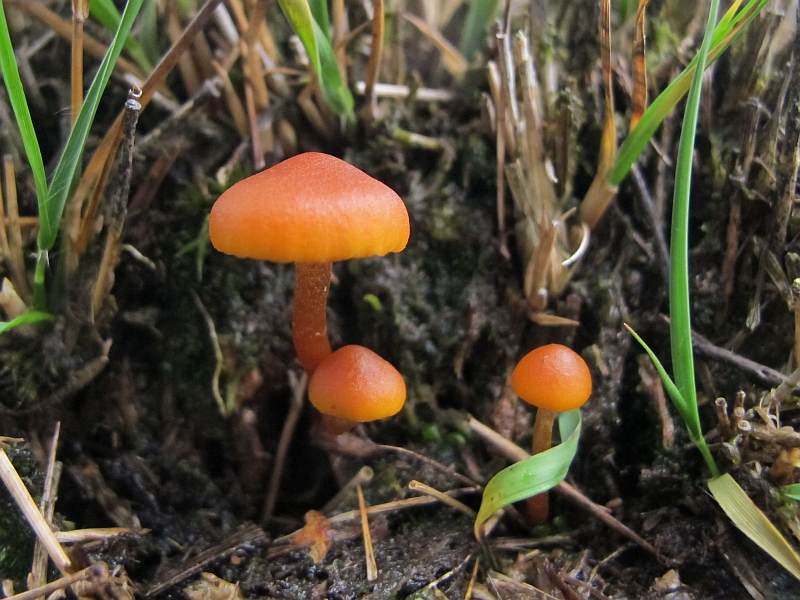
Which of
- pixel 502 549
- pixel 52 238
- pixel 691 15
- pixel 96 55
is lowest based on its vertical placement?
pixel 502 549

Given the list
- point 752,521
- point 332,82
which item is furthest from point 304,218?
point 752,521

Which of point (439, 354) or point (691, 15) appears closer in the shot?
point (439, 354)

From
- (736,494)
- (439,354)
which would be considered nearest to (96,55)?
(439,354)

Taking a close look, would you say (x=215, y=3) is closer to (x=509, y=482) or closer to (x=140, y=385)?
(x=140, y=385)

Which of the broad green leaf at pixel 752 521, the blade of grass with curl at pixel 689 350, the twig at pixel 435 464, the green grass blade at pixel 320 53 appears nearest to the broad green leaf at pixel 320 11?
the green grass blade at pixel 320 53

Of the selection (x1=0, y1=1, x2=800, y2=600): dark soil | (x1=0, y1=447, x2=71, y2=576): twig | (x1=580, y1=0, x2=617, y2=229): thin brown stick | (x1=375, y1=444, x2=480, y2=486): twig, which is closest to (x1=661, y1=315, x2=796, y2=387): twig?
(x1=0, y1=1, x2=800, y2=600): dark soil

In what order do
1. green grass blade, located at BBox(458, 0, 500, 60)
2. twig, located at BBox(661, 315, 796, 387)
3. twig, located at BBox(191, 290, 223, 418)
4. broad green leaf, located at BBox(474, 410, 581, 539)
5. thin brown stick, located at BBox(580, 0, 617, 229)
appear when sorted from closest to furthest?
1. broad green leaf, located at BBox(474, 410, 581, 539)
2. twig, located at BBox(661, 315, 796, 387)
3. thin brown stick, located at BBox(580, 0, 617, 229)
4. twig, located at BBox(191, 290, 223, 418)
5. green grass blade, located at BBox(458, 0, 500, 60)

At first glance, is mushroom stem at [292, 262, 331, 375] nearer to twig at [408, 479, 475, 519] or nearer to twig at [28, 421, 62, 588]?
twig at [408, 479, 475, 519]
